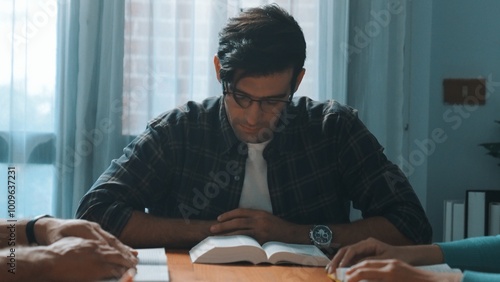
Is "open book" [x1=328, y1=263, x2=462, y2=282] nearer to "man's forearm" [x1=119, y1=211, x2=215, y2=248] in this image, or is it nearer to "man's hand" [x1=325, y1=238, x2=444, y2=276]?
"man's hand" [x1=325, y1=238, x2=444, y2=276]

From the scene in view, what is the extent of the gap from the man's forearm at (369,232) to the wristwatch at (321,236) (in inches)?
1.0

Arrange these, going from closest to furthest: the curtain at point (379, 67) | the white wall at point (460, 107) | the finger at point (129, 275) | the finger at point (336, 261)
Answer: the finger at point (129, 275)
the finger at point (336, 261)
the curtain at point (379, 67)
the white wall at point (460, 107)

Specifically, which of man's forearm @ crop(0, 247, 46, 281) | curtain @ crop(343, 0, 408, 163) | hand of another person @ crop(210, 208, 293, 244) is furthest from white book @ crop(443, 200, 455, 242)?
man's forearm @ crop(0, 247, 46, 281)

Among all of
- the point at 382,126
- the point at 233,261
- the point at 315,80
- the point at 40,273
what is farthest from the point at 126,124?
the point at 40,273

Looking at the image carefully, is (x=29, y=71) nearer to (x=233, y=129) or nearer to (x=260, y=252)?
(x=233, y=129)

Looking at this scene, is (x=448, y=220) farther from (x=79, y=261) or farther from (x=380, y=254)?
(x=79, y=261)

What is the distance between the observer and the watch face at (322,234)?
192 cm

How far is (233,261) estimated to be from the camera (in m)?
1.69

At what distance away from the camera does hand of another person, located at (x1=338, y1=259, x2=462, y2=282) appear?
1.42 meters

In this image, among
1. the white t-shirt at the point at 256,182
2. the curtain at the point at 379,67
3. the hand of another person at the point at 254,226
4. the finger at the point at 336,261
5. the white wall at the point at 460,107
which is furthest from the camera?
the white wall at the point at 460,107

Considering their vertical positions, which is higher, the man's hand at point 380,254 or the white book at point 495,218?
the man's hand at point 380,254

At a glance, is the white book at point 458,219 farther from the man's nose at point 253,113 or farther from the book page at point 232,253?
the book page at point 232,253

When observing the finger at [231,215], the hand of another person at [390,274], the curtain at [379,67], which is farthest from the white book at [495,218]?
the hand of another person at [390,274]

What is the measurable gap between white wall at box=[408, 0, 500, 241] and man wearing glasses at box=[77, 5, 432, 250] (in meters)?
1.19
